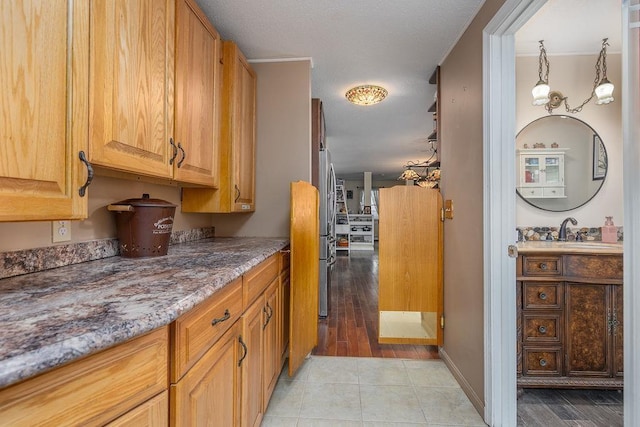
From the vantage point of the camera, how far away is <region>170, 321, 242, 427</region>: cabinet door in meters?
0.72

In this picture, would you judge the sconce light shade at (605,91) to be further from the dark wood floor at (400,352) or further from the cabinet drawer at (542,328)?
the dark wood floor at (400,352)

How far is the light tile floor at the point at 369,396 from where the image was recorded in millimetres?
1555

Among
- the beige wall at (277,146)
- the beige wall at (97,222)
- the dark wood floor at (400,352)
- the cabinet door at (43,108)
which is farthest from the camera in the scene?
Result: the beige wall at (277,146)

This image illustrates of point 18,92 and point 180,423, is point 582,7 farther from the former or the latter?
point 180,423

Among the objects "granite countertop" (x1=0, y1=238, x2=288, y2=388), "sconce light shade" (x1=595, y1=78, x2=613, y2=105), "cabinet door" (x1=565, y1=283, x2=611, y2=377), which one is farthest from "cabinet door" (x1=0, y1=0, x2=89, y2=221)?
"sconce light shade" (x1=595, y1=78, x2=613, y2=105)

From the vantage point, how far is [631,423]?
0.80 metres

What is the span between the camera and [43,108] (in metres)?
0.73

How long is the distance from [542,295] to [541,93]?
4.75 ft

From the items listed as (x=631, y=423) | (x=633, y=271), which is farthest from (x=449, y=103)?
(x=631, y=423)

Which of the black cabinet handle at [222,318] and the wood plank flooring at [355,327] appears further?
the wood plank flooring at [355,327]

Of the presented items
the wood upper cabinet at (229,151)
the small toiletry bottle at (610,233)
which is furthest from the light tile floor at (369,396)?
the small toiletry bottle at (610,233)

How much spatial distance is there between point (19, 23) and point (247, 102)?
1510 mm

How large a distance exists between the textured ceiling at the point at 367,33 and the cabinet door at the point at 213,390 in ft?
6.06

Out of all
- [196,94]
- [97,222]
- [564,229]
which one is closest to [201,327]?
[97,222]
